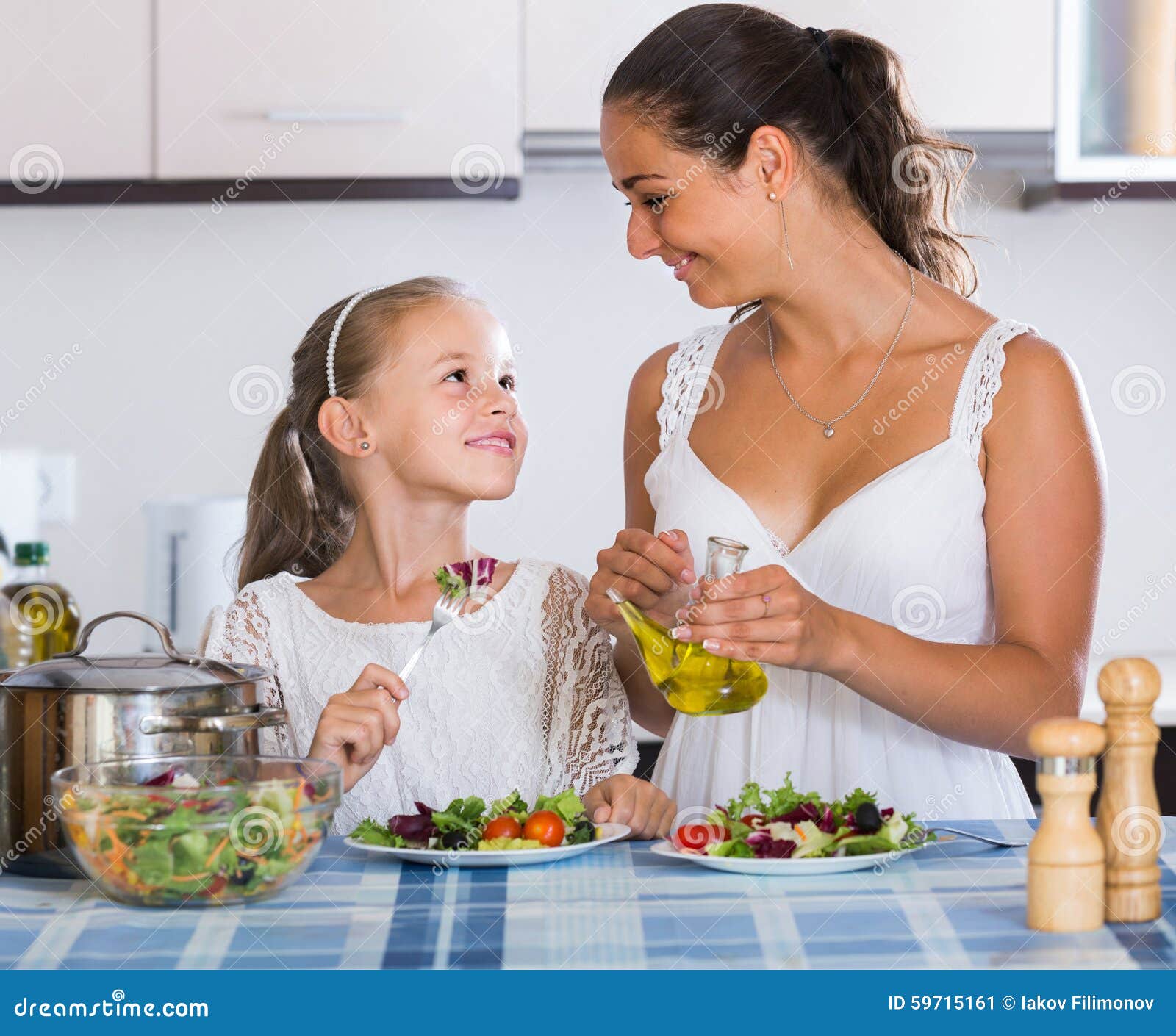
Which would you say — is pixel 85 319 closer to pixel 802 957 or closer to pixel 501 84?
pixel 501 84

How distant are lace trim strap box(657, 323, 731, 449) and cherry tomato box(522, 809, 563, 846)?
2.23 ft

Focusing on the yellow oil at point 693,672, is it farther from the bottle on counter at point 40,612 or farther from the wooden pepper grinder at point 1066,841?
the bottle on counter at point 40,612

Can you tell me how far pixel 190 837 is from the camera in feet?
2.72

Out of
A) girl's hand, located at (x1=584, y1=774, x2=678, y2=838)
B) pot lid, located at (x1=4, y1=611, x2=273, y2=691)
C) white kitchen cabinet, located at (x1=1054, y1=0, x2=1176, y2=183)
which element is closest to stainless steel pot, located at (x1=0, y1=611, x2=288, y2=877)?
pot lid, located at (x1=4, y1=611, x2=273, y2=691)

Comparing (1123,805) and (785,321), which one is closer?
(1123,805)

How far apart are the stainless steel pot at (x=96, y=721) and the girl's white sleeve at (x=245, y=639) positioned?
0.51 meters

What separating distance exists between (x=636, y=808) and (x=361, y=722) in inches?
9.6

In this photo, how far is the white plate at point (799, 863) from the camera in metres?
0.92

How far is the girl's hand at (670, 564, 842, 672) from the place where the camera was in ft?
3.37

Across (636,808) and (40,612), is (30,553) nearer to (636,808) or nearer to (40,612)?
(40,612)

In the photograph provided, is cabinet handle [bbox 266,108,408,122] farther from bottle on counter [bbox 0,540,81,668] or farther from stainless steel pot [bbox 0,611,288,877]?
stainless steel pot [bbox 0,611,288,877]
